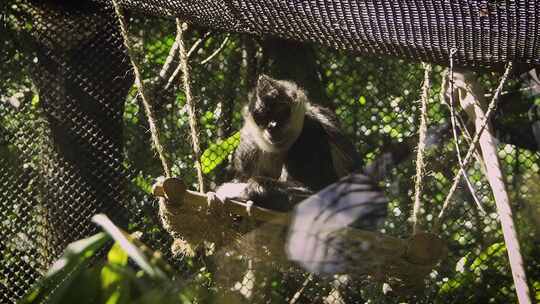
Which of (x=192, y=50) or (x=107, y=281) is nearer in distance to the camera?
(x=107, y=281)

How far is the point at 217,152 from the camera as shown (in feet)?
9.23

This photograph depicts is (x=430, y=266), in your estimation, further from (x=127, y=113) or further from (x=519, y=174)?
(x=127, y=113)

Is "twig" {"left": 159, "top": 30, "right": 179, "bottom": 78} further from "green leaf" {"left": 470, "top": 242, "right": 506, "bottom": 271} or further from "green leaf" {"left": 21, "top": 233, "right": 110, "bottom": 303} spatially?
"green leaf" {"left": 21, "top": 233, "right": 110, "bottom": 303}

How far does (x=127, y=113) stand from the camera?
9.05 ft

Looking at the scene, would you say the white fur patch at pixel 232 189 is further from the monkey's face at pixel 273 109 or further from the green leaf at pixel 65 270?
the green leaf at pixel 65 270

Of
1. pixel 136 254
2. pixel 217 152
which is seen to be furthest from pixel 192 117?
pixel 136 254

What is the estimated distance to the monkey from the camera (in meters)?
2.39

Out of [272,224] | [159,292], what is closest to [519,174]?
[272,224]

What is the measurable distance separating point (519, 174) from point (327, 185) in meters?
0.78

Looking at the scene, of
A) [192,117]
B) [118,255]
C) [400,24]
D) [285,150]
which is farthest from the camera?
[285,150]

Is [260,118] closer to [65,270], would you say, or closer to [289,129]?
[289,129]

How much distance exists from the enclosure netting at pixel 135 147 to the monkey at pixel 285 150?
0.23 metres

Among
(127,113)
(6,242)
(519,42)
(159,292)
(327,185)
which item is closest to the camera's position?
(159,292)

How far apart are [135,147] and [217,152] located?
0.37m
